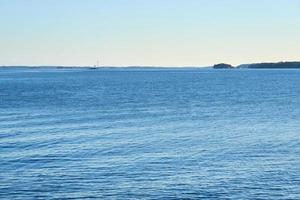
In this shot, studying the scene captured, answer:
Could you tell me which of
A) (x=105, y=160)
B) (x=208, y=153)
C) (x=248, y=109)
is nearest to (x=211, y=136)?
(x=208, y=153)

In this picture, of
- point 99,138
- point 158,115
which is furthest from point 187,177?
point 158,115

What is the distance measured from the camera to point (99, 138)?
56688mm

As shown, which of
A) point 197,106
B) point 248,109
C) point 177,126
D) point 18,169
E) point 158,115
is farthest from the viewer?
point 197,106

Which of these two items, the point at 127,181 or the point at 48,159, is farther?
the point at 48,159

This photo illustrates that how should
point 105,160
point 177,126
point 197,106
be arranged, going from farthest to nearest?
point 197,106 → point 177,126 → point 105,160

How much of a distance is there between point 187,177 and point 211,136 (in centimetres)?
1909

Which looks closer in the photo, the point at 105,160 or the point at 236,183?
the point at 236,183

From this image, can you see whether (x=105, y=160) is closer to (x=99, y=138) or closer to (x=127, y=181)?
(x=127, y=181)

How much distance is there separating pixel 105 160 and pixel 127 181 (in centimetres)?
→ 734

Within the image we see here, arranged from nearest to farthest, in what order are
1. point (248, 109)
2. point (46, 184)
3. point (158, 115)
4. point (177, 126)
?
point (46, 184) < point (177, 126) < point (158, 115) < point (248, 109)

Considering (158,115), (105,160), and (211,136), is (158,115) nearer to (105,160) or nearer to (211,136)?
(211,136)

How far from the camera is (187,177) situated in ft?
130

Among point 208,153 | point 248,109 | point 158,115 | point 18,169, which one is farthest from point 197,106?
point 18,169

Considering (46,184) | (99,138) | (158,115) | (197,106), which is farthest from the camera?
(197,106)
